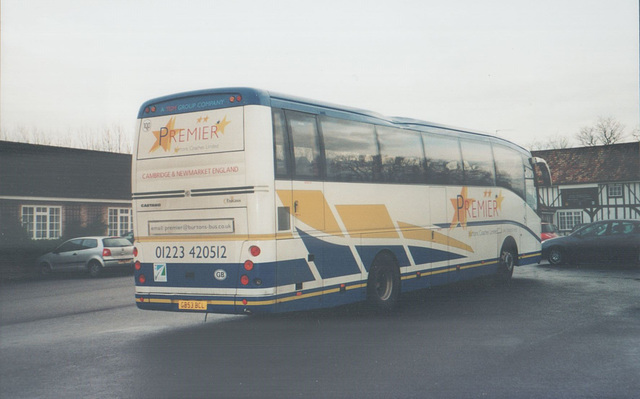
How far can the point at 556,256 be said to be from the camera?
2219cm

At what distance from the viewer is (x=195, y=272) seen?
9586 millimetres

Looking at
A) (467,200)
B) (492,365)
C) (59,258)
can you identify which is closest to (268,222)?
(492,365)

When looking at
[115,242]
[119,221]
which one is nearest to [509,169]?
[115,242]

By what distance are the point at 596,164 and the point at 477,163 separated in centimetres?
3757

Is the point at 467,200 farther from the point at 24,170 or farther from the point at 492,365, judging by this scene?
the point at 24,170

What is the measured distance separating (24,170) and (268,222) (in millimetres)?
→ 29774

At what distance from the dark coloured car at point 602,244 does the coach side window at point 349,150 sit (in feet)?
41.5

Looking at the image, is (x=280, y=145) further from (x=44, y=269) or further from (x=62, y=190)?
(x=62, y=190)

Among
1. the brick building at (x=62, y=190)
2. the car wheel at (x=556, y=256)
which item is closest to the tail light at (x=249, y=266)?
the car wheel at (x=556, y=256)

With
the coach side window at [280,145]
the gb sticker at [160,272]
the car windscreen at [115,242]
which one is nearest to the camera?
the coach side window at [280,145]

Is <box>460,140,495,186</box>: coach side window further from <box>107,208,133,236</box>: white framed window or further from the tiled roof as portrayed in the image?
the tiled roof

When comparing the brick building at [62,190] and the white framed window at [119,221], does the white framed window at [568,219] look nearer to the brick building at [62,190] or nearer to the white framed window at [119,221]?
the white framed window at [119,221]

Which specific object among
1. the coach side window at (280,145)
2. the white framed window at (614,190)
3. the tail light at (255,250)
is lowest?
the tail light at (255,250)

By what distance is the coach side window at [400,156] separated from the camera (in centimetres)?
1190
